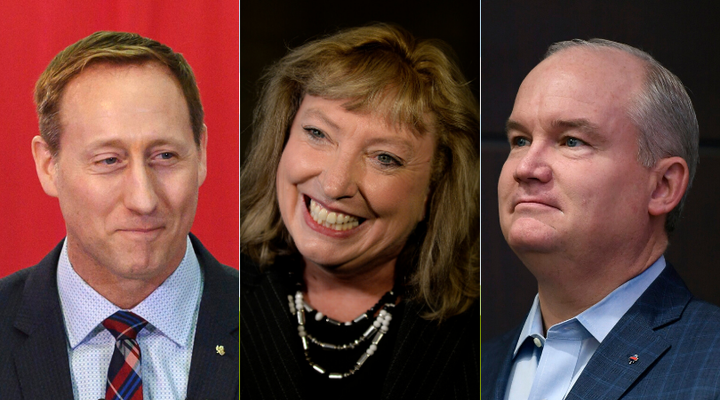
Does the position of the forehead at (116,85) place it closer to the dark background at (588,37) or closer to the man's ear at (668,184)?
the dark background at (588,37)

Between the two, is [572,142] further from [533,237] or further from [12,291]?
[12,291]

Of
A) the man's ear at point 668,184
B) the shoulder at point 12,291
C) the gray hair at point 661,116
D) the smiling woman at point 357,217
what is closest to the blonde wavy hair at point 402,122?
the smiling woman at point 357,217

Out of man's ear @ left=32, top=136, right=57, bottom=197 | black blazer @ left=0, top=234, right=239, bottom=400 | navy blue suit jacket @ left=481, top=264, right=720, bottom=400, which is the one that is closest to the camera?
navy blue suit jacket @ left=481, top=264, right=720, bottom=400

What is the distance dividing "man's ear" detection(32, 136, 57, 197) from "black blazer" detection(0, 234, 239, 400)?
203mm

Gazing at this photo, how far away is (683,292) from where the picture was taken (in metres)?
2.46

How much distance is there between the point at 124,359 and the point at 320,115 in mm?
1031

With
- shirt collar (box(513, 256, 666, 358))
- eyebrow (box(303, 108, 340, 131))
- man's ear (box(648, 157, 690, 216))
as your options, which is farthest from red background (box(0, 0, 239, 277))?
man's ear (box(648, 157, 690, 216))

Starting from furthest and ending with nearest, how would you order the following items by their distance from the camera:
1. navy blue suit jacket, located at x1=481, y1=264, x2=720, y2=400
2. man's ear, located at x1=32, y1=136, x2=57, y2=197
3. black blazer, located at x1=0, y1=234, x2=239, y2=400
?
man's ear, located at x1=32, y1=136, x2=57, y2=197, black blazer, located at x1=0, y1=234, x2=239, y2=400, navy blue suit jacket, located at x1=481, y1=264, x2=720, y2=400

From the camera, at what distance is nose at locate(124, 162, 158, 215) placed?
2439mm

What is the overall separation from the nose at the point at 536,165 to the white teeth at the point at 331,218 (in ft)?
1.96

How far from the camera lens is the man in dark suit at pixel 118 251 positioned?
8.02 ft

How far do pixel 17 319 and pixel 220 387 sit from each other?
0.70 meters

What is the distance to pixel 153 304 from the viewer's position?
2527 millimetres

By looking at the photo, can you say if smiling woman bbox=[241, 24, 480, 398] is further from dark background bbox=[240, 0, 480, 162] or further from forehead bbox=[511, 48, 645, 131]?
forehead bbox=[511, 48, 645, 131]
